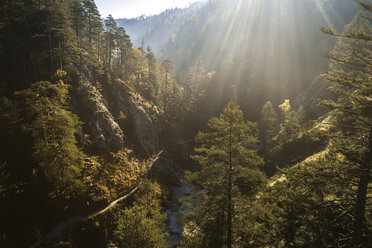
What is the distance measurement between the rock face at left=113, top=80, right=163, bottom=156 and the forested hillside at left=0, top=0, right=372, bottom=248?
0.29m

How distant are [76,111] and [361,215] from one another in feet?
114

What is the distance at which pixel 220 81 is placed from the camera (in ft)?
252

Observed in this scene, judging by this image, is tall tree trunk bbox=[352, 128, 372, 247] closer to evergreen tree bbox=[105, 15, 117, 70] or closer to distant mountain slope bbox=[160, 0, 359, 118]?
evergreen tree bbox=[105, 15, 117, 70]

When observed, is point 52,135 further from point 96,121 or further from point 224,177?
point 224,177

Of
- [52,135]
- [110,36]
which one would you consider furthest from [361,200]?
[110,36]

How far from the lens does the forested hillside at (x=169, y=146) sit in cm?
742

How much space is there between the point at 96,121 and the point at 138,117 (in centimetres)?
1183

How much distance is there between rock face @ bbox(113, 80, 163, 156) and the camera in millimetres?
40125

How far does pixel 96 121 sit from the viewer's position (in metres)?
30.8

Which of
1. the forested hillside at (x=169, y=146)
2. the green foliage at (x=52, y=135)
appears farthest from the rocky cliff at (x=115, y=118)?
the green foliage at (x=52, y=135)

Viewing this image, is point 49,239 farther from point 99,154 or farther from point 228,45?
point 228,45

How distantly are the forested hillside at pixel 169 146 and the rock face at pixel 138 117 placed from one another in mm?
286

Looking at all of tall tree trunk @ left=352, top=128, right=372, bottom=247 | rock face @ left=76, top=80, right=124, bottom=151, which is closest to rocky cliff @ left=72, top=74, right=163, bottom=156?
rock face @ left=76, top=80, right=124, bottom=151

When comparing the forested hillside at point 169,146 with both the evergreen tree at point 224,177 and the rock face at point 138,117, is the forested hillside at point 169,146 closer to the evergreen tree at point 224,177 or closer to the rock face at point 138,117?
the evergreen tree at point 224,177
